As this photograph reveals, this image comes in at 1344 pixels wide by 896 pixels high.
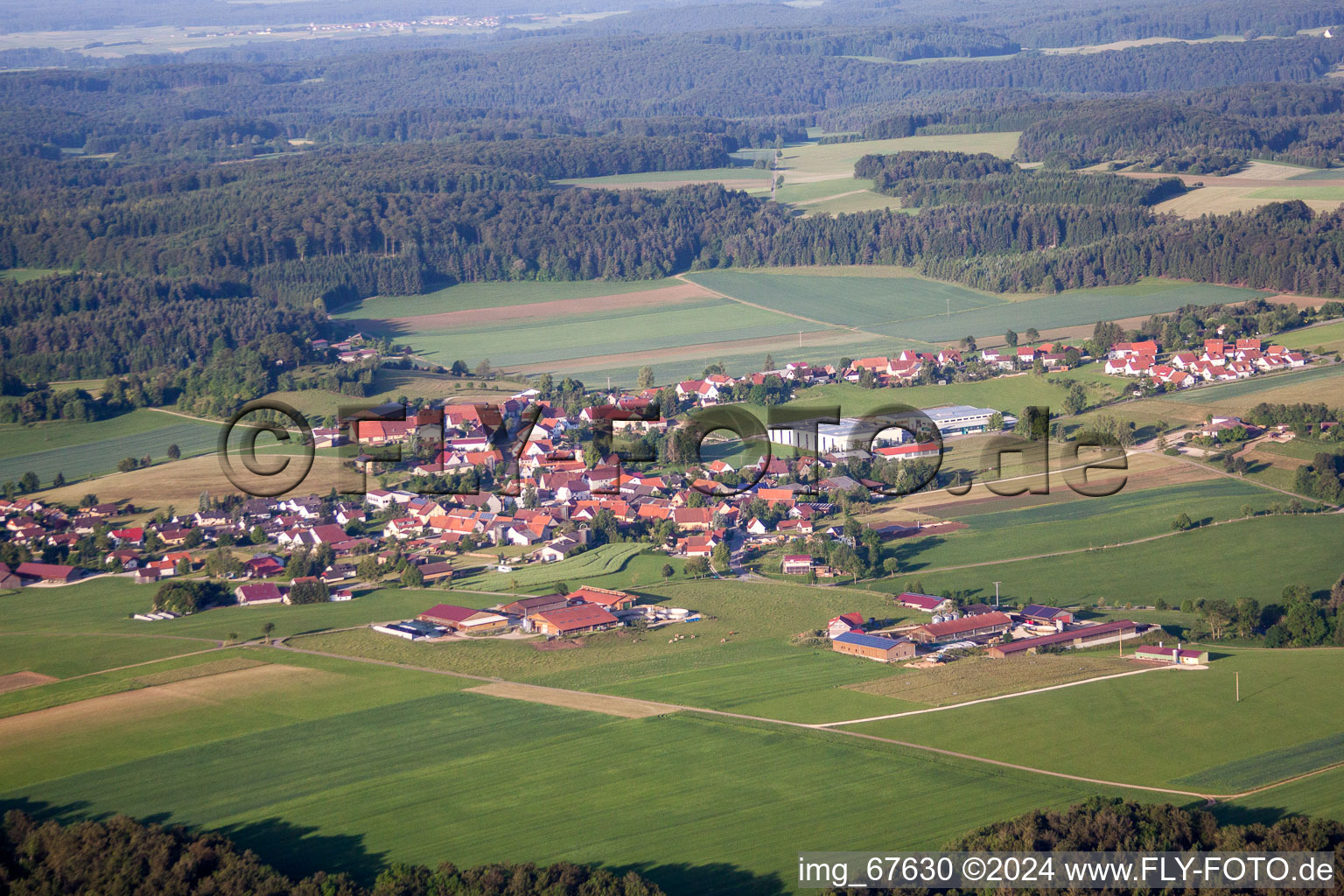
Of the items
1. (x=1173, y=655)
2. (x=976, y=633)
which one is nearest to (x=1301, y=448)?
(x=1173, y=655)

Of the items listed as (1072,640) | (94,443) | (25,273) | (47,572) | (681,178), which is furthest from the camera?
(681,178)

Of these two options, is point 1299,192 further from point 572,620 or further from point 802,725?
point 802,725

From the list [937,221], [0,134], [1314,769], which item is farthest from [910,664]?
[0,134]

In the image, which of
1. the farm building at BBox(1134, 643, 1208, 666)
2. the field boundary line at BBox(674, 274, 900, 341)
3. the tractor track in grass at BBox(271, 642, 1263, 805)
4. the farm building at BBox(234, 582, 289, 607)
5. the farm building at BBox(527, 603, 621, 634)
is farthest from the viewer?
the field boundary line at BBox(674, 274, 900, 341)

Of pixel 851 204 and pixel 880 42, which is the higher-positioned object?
pixel 880 42

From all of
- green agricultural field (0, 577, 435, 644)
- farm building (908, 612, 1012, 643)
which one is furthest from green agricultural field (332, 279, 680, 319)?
farm building (908, 612, 1012, 643)

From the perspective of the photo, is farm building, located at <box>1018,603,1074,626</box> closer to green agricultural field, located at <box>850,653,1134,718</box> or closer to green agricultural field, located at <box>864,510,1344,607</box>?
green agricultural field, located at <box>864,510,1344,607</box>
